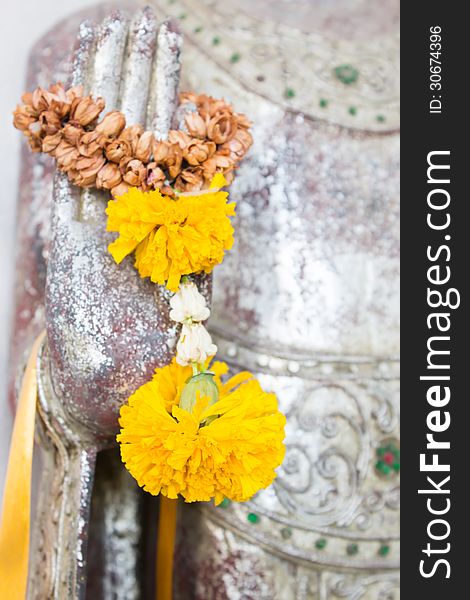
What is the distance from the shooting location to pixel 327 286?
1.19m

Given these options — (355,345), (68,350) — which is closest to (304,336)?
(355,345)

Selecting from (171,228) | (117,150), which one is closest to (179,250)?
(171,228)

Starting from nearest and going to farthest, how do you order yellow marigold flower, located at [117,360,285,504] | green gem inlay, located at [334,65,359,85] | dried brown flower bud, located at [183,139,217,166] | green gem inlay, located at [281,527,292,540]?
yellow marigold flower, located at [117,360,285,504] < dried brown flower bud, located at [183,139,217,166] < green gem inlay, located at [281,527,292,540] < green gem inlay, located at [334,65,359,85]

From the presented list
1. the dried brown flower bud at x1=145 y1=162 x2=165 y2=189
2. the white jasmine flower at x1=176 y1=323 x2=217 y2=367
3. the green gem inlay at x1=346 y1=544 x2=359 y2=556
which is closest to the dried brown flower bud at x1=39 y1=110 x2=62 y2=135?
the dried brown flower bud at x1=145 y1=162 x2=165 y2=189

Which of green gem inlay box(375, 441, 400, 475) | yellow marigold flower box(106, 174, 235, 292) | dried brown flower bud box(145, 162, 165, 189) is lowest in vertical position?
green gem inlay box(375, 441, 400, 475)

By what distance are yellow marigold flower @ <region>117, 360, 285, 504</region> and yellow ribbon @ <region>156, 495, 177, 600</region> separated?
0.27 metres

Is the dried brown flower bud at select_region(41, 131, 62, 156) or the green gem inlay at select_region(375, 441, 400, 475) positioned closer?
the dried brown flower bud at select_region(41, 131, 62, 156)

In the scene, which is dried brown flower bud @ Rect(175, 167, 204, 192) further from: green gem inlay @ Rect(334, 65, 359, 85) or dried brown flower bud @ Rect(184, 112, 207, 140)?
green gem inlay @ Rect(334, 65, 359, 85)

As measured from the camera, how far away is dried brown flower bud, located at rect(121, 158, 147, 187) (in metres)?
0.91

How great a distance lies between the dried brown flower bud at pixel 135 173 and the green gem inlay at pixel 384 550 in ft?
1.76

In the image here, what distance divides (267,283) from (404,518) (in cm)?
32

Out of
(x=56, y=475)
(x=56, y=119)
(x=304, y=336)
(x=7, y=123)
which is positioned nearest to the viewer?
(x=56, y=119)

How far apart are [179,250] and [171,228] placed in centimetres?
2

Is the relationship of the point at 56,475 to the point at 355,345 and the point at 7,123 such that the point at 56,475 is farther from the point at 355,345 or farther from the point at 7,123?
the point at 7,123
